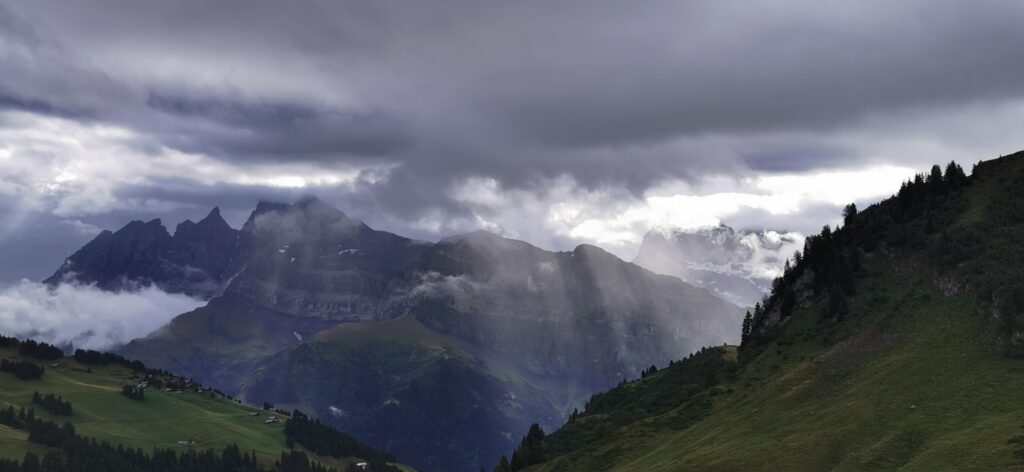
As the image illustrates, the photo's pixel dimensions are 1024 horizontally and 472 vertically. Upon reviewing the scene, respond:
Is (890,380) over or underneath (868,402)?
over

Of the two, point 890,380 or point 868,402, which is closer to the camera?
point 868,402

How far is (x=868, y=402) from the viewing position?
Result: 131250 mm

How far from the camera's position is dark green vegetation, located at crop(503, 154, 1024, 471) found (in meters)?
113

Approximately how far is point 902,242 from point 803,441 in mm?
91986

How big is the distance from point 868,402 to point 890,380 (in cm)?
926

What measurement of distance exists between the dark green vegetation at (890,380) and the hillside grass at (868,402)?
305 millimetres

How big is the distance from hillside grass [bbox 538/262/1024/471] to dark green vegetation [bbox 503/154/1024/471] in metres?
0.31

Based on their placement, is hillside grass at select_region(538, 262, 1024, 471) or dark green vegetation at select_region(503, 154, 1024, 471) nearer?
hillside grass at select_region(538, 262, 1024, 471)

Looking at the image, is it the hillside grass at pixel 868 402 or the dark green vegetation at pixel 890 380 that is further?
the dark green vegetation at pixel 890 380

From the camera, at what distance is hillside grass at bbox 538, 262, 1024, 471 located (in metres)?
110

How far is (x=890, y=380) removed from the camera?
137625 millimetres

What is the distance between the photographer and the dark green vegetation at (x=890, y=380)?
113m

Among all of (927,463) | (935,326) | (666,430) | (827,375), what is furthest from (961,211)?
(927,463)

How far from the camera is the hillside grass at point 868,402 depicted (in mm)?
110125
